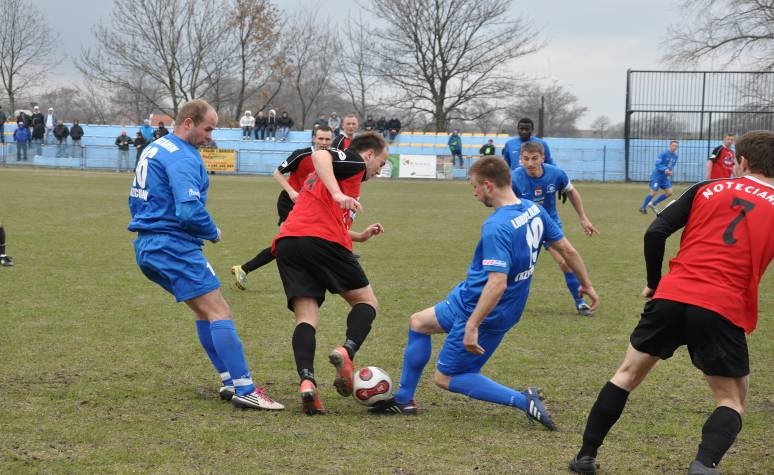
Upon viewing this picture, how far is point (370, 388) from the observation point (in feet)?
15.9

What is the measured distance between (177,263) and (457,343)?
5.43 ft

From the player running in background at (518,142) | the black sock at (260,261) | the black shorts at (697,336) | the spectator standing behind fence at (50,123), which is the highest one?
the spectator standing behind fence at (50,123)

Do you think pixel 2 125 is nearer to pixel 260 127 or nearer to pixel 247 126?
pixel 247 126

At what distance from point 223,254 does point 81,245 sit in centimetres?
225

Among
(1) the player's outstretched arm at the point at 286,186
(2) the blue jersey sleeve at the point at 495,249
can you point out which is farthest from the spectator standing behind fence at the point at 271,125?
(2) the blue jersey sleeve at the point at 495,249

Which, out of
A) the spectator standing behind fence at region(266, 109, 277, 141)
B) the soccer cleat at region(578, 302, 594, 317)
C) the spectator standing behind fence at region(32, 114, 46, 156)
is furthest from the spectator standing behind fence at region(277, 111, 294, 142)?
the soccer cleat at region(578, 302, 594, 317)

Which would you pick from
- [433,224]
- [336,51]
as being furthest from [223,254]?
[336,51]

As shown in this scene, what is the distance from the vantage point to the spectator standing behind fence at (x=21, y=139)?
35906 mm

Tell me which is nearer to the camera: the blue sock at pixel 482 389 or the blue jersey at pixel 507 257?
the blue jersey at pixel 507 257

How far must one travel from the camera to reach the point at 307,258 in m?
5.02

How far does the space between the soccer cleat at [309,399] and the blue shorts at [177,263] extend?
0.80m

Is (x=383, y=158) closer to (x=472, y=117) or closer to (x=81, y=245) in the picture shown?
(x=81, y=245)

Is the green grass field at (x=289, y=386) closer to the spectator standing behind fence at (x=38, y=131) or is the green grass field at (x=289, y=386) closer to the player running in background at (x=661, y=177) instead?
the player running in background at (x=661, y=177)

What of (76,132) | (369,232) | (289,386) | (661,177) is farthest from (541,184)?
(76,132)
